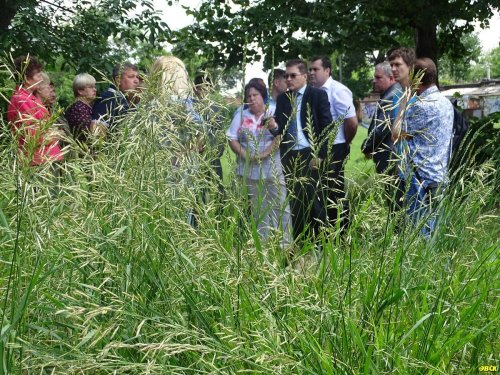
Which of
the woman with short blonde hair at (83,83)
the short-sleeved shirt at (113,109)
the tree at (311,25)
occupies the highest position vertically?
the tree at (311,25)

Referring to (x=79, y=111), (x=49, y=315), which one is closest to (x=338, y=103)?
(x=79, y=111)

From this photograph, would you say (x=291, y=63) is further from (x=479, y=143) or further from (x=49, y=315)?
(x=49, y=315)

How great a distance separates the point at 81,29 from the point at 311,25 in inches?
169

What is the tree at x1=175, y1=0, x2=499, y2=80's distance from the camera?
12812mm

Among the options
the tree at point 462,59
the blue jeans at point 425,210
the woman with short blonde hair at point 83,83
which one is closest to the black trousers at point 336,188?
the blue jeans at point 425,210

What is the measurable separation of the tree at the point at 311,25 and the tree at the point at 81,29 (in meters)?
2.39

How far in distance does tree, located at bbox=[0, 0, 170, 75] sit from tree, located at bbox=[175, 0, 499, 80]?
2387 mm

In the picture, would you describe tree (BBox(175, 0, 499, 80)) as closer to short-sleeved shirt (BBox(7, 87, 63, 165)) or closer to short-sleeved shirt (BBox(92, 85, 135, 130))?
short-sleeved shirt (BBox(92, 85, 135, 130))

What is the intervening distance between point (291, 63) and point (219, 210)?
12.3ft

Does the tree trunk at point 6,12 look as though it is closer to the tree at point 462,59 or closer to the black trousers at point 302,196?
the black trousers at point 302,196

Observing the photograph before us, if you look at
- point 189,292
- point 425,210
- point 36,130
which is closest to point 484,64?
point 425,210

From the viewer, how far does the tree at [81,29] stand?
29.0 feet

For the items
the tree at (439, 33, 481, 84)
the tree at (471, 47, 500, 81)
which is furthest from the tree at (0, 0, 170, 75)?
the tree at (471, 47, 500, 81)

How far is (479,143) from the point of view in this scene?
987 cm
